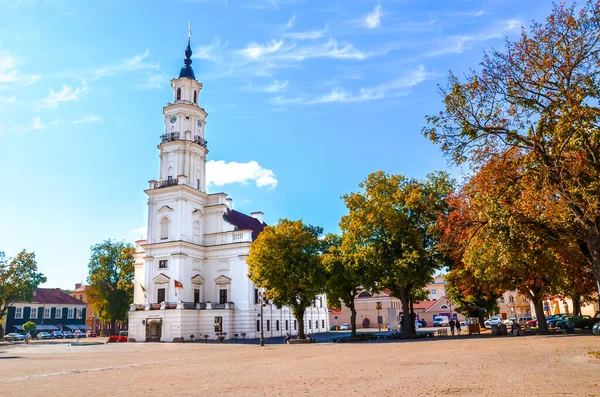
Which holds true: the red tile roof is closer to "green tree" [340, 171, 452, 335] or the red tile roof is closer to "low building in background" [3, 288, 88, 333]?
"low building in background" [3, 288, 88, 333]

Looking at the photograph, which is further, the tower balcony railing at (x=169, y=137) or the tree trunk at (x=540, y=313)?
the tower balcony railing at (x=169, y=137)

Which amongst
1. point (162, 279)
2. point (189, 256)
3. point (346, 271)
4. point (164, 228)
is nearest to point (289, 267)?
point (346, 271)

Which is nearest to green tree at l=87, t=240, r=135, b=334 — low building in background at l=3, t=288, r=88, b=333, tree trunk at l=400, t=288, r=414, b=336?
low building in background at l=3, t=288, r=88, b=333

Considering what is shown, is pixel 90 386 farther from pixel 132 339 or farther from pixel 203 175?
pixel 203 175

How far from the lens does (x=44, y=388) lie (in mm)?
13680

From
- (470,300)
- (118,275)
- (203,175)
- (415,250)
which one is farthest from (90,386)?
(118,275)

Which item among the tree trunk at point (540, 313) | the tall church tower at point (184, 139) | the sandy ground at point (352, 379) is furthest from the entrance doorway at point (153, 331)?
the tree trunk at point (540, 313)

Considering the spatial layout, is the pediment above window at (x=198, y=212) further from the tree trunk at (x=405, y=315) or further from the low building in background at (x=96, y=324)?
the low building in background at (x=96, y=324)

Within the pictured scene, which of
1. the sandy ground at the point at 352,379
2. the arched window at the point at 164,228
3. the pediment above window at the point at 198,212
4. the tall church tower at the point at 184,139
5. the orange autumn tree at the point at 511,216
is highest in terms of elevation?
the tall church tower at the point at 184,139

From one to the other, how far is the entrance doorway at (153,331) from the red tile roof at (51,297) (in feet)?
152

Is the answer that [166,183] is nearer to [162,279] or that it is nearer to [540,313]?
[162,279]

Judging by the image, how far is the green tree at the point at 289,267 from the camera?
41219 millimetres

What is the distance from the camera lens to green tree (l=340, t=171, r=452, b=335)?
37.0 m

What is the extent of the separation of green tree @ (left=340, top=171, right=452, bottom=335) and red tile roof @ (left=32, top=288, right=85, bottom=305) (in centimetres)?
7320
